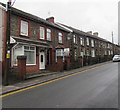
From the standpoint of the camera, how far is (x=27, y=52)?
44.7ft

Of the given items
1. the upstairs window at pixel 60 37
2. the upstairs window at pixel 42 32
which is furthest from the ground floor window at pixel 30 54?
the upstairs window at pixel 60 37

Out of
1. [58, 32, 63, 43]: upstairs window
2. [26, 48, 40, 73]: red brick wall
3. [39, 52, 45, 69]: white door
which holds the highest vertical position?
[58, 32, 63, 43]: upstairs window

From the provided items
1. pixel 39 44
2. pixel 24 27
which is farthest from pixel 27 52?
pixel 24 27

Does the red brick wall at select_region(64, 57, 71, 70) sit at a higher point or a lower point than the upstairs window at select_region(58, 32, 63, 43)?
lower

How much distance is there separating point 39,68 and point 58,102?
1050 centimetres

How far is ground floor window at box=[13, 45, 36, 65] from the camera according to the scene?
1271 cm

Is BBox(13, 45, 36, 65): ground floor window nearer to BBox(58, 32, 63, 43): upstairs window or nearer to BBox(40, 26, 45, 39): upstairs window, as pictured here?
BBox(40, 26, 45, 39): upstairs window

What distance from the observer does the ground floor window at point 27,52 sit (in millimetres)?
12711

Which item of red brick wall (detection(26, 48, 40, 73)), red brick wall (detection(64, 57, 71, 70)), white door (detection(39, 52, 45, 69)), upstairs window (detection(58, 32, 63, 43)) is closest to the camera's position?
red brick wall (detection(26, 48, 40, 73))

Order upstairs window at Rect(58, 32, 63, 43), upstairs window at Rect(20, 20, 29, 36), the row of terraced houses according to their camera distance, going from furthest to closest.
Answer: upstairs window at Rect(58, 32, 63, 43) < upstairs window at Rect(20, 20, 29, 36) < the row of terraced houses

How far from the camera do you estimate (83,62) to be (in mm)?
20688

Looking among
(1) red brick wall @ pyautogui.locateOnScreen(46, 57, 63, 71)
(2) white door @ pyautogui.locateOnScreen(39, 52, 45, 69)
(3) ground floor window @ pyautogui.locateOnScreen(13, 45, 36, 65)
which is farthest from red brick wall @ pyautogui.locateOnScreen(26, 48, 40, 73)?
(1) red brick wall @ pyautogui.locateOnScreen(46, 57, 63, 71)

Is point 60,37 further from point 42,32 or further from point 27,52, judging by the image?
point 27,52

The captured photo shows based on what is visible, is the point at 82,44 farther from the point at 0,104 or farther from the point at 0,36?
the point at 0,104
